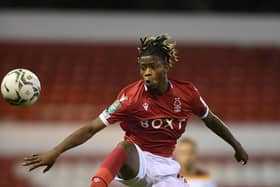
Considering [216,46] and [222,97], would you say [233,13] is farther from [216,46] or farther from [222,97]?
[222,97]

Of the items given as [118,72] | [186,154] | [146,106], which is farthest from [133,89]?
[118,72]

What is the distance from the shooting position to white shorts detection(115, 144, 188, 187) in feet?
18.8

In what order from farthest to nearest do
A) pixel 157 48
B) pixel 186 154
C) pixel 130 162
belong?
pixel 186 154 → pixel 157 48 → pixel 130 162

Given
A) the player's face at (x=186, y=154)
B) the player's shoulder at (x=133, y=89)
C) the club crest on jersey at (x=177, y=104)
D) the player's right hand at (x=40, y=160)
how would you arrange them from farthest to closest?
the player's face at (x=186, y=154)
the club crest on jersey at (x=177, y=104)
the player's shoulder at (x=133, y=89)
the player's right hand at (x=40, y=160)

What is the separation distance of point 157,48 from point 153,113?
17.6 inches

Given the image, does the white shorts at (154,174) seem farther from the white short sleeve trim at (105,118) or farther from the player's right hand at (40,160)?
the player's right hand at (40,160)

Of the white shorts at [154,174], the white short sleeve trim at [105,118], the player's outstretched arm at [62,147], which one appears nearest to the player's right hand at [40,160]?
the player's outstretched arm at [62,147]

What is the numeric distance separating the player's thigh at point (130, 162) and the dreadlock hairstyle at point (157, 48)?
0.62 metres

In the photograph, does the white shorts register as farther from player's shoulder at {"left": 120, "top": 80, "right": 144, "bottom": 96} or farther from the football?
the football

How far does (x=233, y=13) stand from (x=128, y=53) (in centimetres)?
184

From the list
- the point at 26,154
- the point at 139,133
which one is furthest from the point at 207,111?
the point at 26,154

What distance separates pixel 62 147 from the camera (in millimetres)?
5434

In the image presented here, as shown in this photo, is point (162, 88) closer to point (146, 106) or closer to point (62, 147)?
point (146, 106)

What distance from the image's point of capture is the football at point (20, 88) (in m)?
5.64
